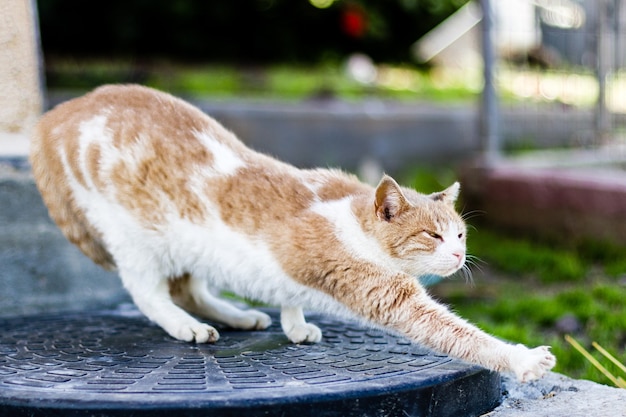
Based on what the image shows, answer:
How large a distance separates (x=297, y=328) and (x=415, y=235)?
0.51 m

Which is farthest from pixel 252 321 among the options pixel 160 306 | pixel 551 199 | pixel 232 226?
pixel 551 199

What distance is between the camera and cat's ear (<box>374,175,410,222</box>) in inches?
85.0

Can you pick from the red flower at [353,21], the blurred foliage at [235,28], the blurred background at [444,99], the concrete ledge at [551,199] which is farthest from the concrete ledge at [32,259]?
the red flower at [353,21]

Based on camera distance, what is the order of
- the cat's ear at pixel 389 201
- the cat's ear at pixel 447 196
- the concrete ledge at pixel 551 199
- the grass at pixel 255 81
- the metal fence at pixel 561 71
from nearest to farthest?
the cat's ear at pixel 389 201 → the cat's ear at pixel 447 196 → the concrete ledge at pixel 551 199 → the metal fence at pixel 561 71 → the grass at pixel 255 81

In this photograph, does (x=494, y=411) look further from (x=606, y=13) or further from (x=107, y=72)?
(x=107, y=72)

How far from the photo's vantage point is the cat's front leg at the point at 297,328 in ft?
7.91

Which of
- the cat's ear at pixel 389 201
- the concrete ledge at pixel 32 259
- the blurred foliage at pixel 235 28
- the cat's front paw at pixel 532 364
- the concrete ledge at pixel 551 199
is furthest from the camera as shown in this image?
the blurred foliage at pixel 235 28

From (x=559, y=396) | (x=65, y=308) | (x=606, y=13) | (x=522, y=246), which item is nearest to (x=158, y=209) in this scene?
(x=65, y=308)

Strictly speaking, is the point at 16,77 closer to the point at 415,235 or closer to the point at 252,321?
the point at 252,321

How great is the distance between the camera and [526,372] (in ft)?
6.32

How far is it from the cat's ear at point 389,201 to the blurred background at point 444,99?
1.82 ft

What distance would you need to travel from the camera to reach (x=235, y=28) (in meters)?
9.15

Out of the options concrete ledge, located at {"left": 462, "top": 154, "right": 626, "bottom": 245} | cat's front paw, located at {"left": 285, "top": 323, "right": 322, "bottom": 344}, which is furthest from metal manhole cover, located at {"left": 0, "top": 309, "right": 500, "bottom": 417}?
concrete ledge, located at {"left": 462, "top": 154, "right": 626, "bottom": 245}

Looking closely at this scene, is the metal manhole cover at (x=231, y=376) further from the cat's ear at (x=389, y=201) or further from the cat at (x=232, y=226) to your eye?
the cat's ear at (x=389, y=201)
